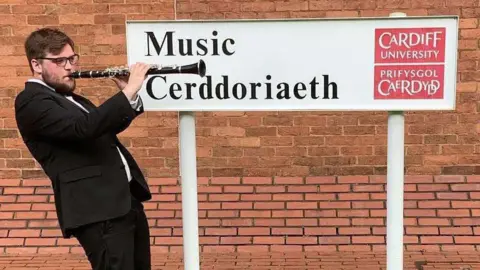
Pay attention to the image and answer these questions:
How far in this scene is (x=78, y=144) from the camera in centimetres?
221

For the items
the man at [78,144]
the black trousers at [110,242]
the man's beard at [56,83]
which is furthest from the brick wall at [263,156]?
the man's beard at [56,83]

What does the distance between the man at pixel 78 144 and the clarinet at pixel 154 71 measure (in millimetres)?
52

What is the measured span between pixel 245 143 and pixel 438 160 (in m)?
1.52

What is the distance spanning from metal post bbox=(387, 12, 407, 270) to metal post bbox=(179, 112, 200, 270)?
973mm

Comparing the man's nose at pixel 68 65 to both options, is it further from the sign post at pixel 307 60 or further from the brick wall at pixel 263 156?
the brick wall at pixel 263 156

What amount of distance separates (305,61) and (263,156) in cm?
188

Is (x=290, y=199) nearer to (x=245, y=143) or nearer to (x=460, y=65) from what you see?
(x=245, y=143)

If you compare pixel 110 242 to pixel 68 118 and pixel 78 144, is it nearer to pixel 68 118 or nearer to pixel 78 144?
pixel 78 144

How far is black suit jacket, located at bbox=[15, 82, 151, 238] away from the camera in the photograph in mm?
2115

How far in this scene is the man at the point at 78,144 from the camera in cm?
212

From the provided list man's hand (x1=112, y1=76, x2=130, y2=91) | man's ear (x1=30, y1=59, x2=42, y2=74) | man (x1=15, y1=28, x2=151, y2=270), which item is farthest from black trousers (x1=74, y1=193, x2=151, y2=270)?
man's ear (x1=30, y1=59, x2=42, y2=74)

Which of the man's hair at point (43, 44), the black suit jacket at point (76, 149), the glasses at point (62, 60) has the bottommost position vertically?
the black suit jacket at point (76, 149)

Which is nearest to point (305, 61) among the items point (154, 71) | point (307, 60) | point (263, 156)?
point (307, 60)

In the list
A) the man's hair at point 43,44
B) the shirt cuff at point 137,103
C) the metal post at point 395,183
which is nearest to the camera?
the man's hair at point 43,44
